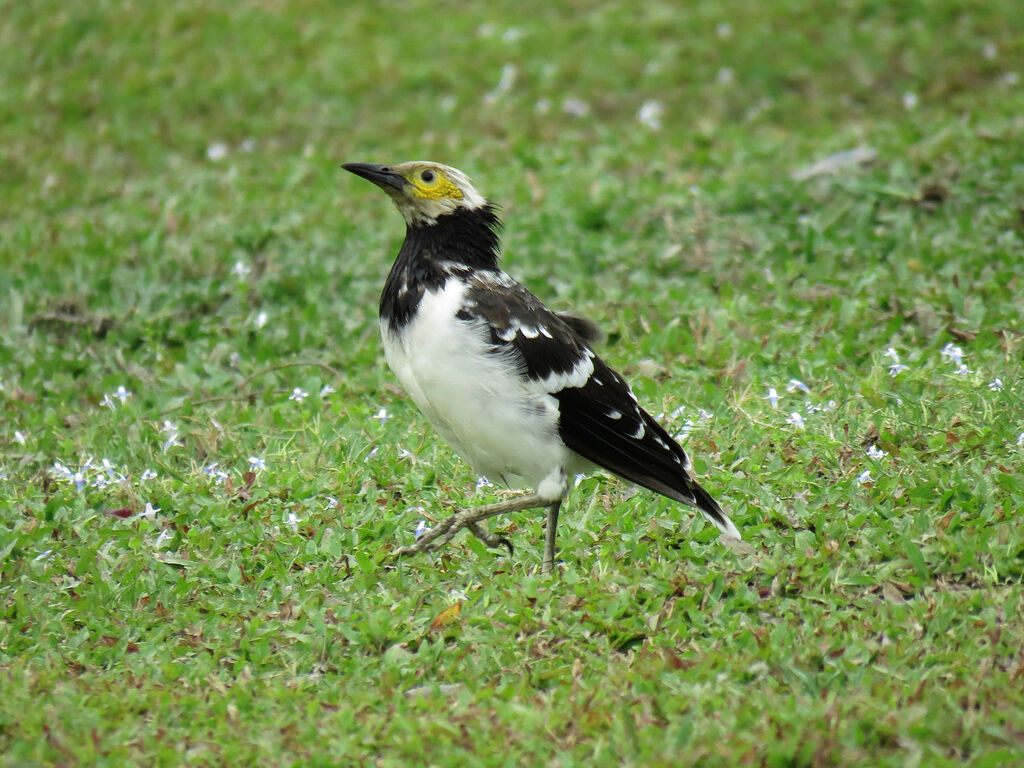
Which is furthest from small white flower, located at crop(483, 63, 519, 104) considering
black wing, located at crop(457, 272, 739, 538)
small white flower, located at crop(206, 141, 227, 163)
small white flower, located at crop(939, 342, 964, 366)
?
black wing, located at crop(457, 272, 739, 538)

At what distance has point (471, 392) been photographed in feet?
16.3

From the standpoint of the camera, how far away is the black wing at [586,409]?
16.8 feet

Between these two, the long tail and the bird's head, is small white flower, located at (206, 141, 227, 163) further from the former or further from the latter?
the long tail

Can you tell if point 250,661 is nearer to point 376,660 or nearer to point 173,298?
point 376,660

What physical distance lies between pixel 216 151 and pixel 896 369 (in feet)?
21.4

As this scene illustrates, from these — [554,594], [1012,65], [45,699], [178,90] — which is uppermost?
[1012,65]

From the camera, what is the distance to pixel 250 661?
15.9ft

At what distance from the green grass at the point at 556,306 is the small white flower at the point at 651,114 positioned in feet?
0.50

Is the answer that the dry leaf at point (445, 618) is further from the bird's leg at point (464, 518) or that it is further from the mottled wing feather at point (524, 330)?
the mottled wing feather at point (524, 330)

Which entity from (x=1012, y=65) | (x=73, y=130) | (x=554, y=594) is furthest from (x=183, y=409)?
(x=1012, y=65)

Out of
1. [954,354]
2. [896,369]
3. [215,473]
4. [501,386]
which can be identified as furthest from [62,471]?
[954,354]

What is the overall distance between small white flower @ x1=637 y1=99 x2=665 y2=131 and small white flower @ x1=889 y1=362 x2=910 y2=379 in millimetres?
4698

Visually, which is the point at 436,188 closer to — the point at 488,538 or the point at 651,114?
the point at 488,538

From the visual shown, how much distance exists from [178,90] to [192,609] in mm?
7518
